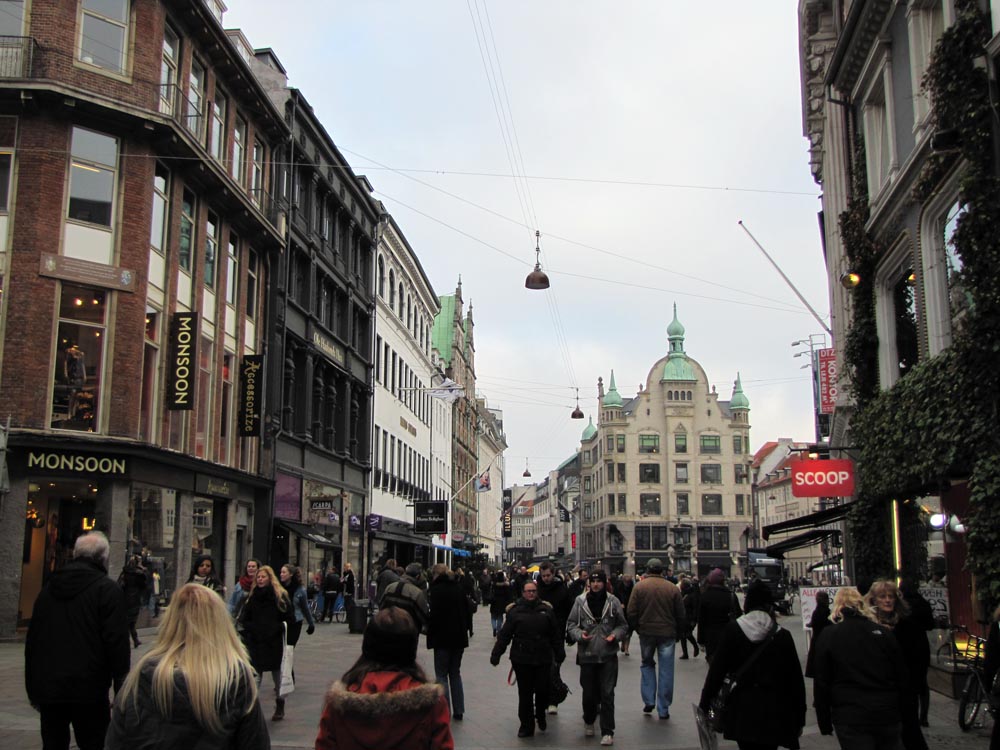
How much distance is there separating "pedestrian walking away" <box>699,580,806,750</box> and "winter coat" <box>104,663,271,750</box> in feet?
11.7

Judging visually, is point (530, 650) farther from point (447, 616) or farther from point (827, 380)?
point (827, 380)

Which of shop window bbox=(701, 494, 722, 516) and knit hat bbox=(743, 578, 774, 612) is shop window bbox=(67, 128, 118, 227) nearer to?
knit hat bbox=(743, 578, 774, 612)

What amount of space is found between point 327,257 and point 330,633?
1643 centimetres

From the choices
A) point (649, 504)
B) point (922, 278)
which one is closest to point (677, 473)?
point (649, 504)

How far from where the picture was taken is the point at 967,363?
43.7ft

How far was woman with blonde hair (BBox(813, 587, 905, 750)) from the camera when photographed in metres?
6.65

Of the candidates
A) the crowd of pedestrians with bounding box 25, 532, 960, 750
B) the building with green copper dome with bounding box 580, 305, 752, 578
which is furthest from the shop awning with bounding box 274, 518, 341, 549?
the building with green copper dome with bounding box 580, 305, 752, 578

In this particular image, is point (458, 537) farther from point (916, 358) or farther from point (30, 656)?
point (30, 656)

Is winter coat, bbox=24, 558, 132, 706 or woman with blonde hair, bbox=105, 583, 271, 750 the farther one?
winter coat, bbox=24, 558, 132, 706

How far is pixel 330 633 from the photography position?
25.9m

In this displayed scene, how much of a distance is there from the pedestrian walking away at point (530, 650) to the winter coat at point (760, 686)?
14.1ft

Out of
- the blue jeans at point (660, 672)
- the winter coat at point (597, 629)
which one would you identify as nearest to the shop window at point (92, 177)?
the winter coat at point (597, 629)

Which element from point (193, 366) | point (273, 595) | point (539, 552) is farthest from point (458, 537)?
point (539, 552)

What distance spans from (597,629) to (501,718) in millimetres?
Answer: 2048
